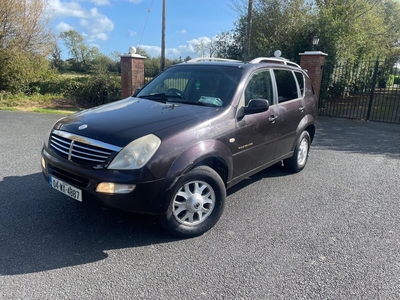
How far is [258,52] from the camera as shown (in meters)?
16.0

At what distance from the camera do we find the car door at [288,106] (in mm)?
4633

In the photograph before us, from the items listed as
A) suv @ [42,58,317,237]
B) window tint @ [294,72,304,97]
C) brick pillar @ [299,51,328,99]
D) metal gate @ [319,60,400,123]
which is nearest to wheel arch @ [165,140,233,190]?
suv @ [42,58,317,237]

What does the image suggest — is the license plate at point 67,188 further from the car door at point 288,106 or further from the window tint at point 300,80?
the window tint at point 300,80

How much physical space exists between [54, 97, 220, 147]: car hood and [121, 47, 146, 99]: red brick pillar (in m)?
8.73

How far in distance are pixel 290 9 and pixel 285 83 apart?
45.6 ft

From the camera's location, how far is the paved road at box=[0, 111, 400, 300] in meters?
2.53

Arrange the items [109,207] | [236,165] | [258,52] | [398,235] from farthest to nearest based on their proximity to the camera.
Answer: [258,52], [236,165], [398,235], [109,207]

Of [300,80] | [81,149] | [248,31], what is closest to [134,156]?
[81,149]

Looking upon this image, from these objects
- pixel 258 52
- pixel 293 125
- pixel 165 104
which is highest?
pixel 258 52

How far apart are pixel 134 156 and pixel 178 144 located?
1.42 feet

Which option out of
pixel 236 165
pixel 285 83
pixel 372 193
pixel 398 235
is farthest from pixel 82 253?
pixel 372 193

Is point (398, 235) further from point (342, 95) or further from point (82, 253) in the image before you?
point (342, 95)

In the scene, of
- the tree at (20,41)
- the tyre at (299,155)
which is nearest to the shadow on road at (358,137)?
the tyre at (299,155)

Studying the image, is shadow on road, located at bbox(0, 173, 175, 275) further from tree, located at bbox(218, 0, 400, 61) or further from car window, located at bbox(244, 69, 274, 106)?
tree, located at bbox(218, 0, 400, 61)
